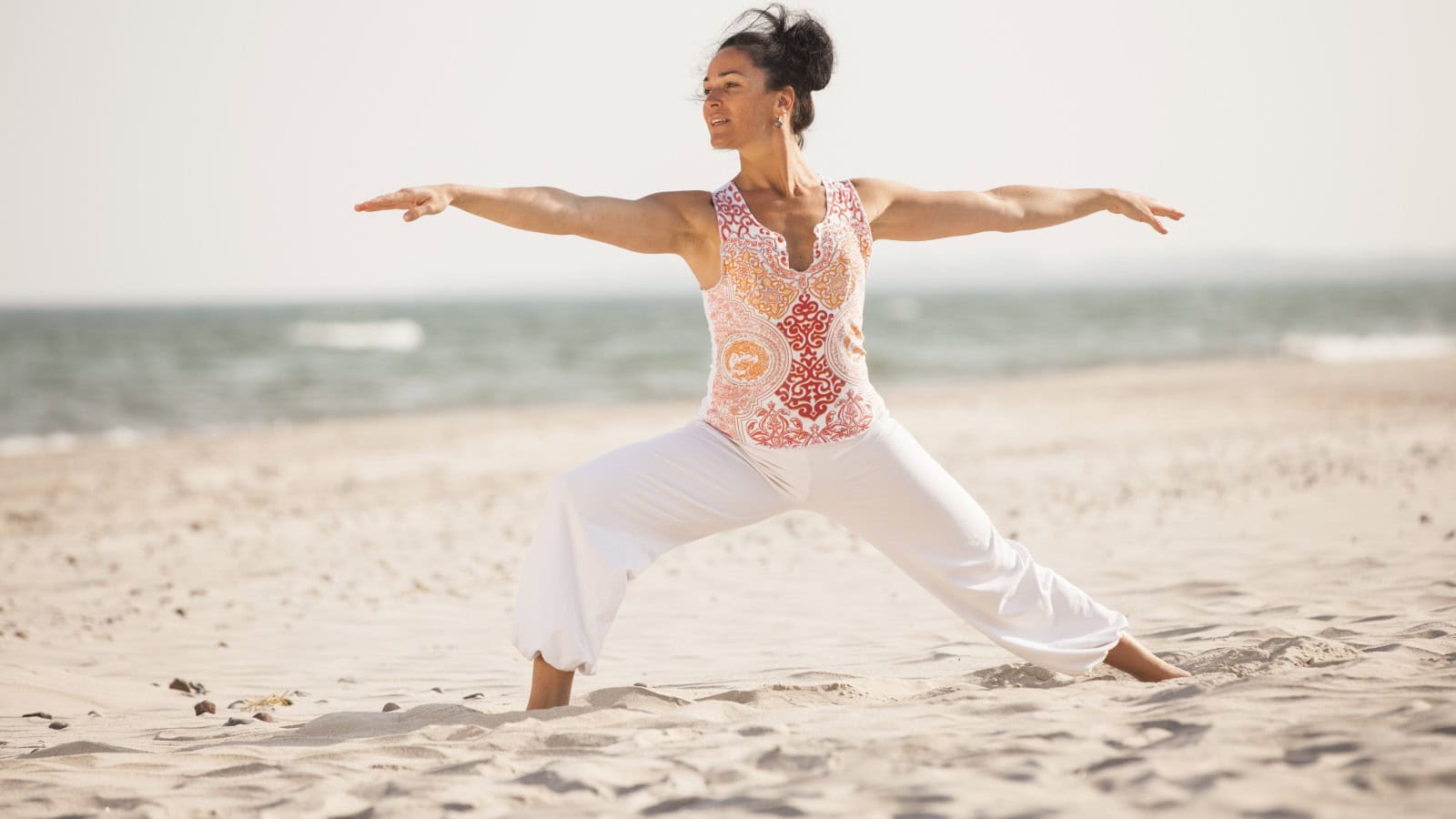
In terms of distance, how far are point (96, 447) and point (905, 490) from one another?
50.7 feet

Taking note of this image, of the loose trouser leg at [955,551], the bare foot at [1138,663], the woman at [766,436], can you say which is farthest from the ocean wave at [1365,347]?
the woman at [766,436]

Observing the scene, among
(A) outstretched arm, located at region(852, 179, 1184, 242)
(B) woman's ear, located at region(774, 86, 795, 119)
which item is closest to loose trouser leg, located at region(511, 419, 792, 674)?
(A) outstretched arm, located at region(852, 179, 1184, 242)

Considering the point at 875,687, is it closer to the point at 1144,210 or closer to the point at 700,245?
the point at 700,245

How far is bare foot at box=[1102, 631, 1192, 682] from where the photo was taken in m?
4.34

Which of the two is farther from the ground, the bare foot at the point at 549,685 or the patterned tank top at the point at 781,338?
the patterned tank top at the point at 781,338

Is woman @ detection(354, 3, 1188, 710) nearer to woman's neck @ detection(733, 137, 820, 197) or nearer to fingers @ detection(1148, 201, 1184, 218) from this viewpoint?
woman's neck @ detection(733, 137, 820, 197)

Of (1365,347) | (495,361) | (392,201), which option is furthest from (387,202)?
(1365,347)

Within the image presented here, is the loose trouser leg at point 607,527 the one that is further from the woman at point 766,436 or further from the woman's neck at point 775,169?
the woman's neck at point 775,169

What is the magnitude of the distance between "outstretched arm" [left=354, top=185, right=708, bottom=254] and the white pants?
63 centimetres

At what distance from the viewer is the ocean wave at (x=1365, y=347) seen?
27250 mm

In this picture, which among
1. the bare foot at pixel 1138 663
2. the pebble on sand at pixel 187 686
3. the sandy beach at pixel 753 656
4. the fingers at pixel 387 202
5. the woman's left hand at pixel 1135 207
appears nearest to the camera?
the sandy beach at pixel 753 656

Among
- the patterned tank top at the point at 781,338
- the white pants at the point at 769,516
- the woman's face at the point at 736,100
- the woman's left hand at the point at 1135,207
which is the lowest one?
the white pants at the point at 769,516

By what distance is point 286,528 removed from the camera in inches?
386

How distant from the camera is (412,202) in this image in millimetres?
3734
